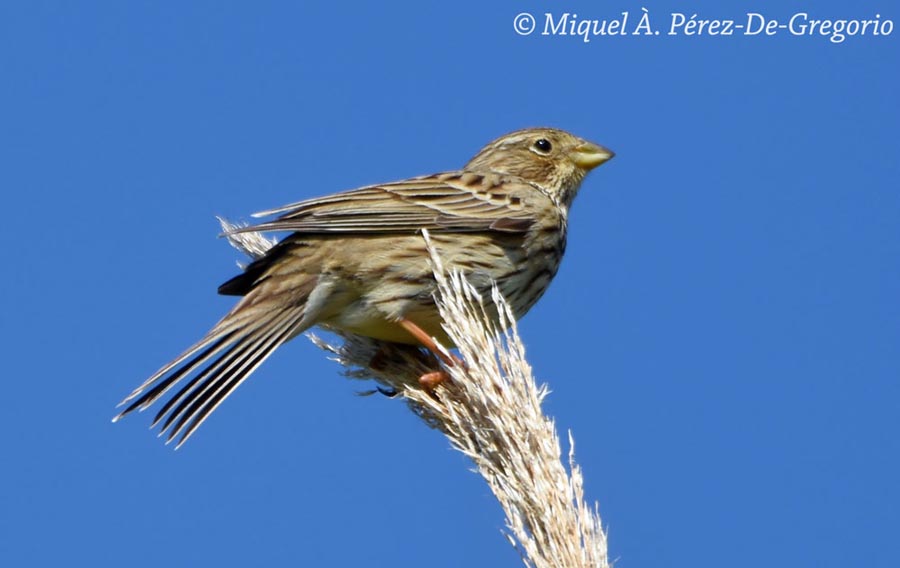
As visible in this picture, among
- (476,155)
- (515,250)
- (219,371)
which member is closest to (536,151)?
(476,155)

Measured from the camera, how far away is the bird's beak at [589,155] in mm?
6035

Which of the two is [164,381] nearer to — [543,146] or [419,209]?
[419,209]

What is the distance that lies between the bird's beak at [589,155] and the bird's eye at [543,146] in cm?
12

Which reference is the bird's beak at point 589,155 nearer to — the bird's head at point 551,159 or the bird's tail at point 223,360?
the bird's head at point 551,159

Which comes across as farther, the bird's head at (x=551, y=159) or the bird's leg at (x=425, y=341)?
the bird's head at (x=551, y=159)

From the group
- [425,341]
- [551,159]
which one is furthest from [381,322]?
[551,159]

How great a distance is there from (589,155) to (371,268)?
1.73m

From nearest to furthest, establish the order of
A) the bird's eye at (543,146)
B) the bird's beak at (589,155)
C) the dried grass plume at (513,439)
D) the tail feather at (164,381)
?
the dried grass plume at (513,439), the tail feather at (164,381), the bird's beak at (589,155), the bird's eye at (543,146)

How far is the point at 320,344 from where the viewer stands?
471cm

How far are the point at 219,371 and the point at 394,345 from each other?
78 cm

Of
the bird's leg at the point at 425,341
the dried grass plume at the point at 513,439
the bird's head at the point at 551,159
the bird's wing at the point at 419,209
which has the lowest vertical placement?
the dried grass plume at the point at 513,439

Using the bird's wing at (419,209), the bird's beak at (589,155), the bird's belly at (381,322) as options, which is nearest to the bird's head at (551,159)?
the bird's beak at (589,155)

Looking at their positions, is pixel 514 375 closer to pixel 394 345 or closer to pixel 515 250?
pixel 394 345

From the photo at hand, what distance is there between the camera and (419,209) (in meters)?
5.19
